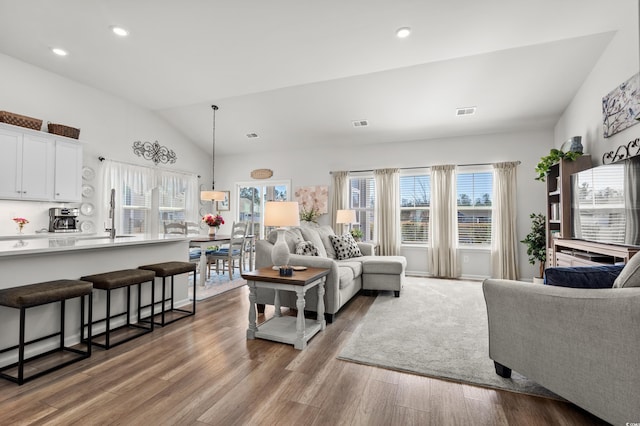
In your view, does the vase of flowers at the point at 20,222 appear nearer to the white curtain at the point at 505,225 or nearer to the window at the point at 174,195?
the window at the point at 174,195

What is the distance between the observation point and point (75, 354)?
8.01 feet

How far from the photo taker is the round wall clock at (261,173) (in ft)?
23.8

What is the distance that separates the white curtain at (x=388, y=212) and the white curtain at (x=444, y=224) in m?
0.68

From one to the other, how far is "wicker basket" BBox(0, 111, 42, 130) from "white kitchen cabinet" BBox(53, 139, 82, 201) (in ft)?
1.04

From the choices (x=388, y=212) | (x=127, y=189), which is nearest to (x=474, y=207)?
(x=388, y=212)

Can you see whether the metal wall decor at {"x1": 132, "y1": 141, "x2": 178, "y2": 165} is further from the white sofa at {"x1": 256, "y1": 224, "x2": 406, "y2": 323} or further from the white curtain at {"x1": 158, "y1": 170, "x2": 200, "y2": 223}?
the white sofa at {"x1": 256, "y1": 224, "x2": 406, "y2": 323}

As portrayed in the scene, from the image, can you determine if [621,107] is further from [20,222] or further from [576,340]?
[20,222]

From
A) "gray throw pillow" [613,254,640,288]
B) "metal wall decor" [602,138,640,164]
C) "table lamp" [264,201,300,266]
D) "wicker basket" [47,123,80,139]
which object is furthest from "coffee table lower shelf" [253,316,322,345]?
"wicker basket" [47,123,80,139]

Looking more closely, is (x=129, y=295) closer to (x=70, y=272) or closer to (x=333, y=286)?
(x=70, y=272)

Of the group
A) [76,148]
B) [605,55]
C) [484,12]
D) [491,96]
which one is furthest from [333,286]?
[76,148]

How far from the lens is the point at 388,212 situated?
20.0ft

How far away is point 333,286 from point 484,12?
3.14m

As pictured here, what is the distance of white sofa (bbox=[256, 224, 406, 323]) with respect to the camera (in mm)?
3221

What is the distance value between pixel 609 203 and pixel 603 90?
1583 millimetres
